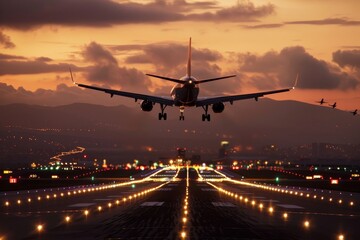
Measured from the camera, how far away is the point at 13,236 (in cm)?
3469

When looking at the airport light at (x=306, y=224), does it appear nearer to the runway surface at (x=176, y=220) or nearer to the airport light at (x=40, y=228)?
the runway surface at (x=176, y=220)

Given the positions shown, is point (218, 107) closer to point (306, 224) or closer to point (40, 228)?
point (306, 224)

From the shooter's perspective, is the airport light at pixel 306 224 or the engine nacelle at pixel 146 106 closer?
the airport light at pixel 306 224

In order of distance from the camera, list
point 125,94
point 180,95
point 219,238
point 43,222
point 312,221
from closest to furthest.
→ 1. point 219,238
2. point 43,222
3. point 312,221
4. point 180,95
5. point 125,94

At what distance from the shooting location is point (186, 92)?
82.7 metres

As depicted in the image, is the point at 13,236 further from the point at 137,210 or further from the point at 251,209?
the point at 251,209

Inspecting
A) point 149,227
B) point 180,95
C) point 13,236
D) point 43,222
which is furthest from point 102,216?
point 180,95

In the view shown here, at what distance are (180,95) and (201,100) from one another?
15.4ft

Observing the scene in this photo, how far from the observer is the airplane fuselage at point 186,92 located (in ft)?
270

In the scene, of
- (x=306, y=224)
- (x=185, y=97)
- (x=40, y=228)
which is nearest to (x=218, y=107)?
(x=185, y=97)

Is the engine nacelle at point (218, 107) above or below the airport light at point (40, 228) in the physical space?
above

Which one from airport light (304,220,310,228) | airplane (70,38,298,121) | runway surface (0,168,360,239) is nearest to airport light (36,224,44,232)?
runway surface (0,168,360,239)

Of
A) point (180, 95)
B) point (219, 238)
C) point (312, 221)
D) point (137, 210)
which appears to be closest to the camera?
point (219, 238)

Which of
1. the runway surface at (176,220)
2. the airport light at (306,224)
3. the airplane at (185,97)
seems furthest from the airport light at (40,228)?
the airplane at (185,97)
